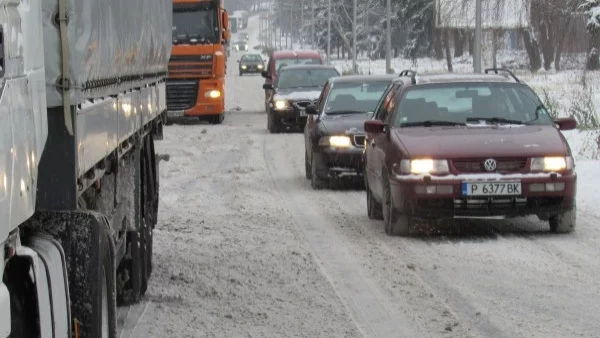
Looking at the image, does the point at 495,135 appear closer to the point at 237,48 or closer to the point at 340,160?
the point at 340,160

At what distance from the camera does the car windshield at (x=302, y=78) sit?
30125mm

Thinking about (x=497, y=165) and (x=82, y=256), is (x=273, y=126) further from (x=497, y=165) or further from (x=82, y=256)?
(x=82, y=256)

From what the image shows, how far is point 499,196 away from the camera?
11812mm

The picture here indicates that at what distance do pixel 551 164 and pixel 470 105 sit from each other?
133cm

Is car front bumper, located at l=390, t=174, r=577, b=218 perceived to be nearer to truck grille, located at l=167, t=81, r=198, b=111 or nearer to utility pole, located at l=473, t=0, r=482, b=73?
utility pole, located at l=473, t=0, r=482, b=73

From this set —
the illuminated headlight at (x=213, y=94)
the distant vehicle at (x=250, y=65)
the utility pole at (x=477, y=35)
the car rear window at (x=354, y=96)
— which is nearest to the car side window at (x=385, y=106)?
the car rear window at (x=354, y=96)

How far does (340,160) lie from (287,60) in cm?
2302

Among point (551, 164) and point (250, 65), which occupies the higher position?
point (551, 164)

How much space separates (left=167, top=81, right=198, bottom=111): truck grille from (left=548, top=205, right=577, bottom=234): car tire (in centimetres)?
2095

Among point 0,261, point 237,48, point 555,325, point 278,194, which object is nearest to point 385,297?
point 555,325

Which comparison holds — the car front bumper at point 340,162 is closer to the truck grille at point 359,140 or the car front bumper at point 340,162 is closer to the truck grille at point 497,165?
the truck grille at point 359,140

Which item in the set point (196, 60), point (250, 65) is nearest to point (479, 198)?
point (196, 60)

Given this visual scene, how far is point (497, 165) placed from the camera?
1187cm

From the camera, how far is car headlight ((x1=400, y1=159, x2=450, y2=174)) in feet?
39.0
